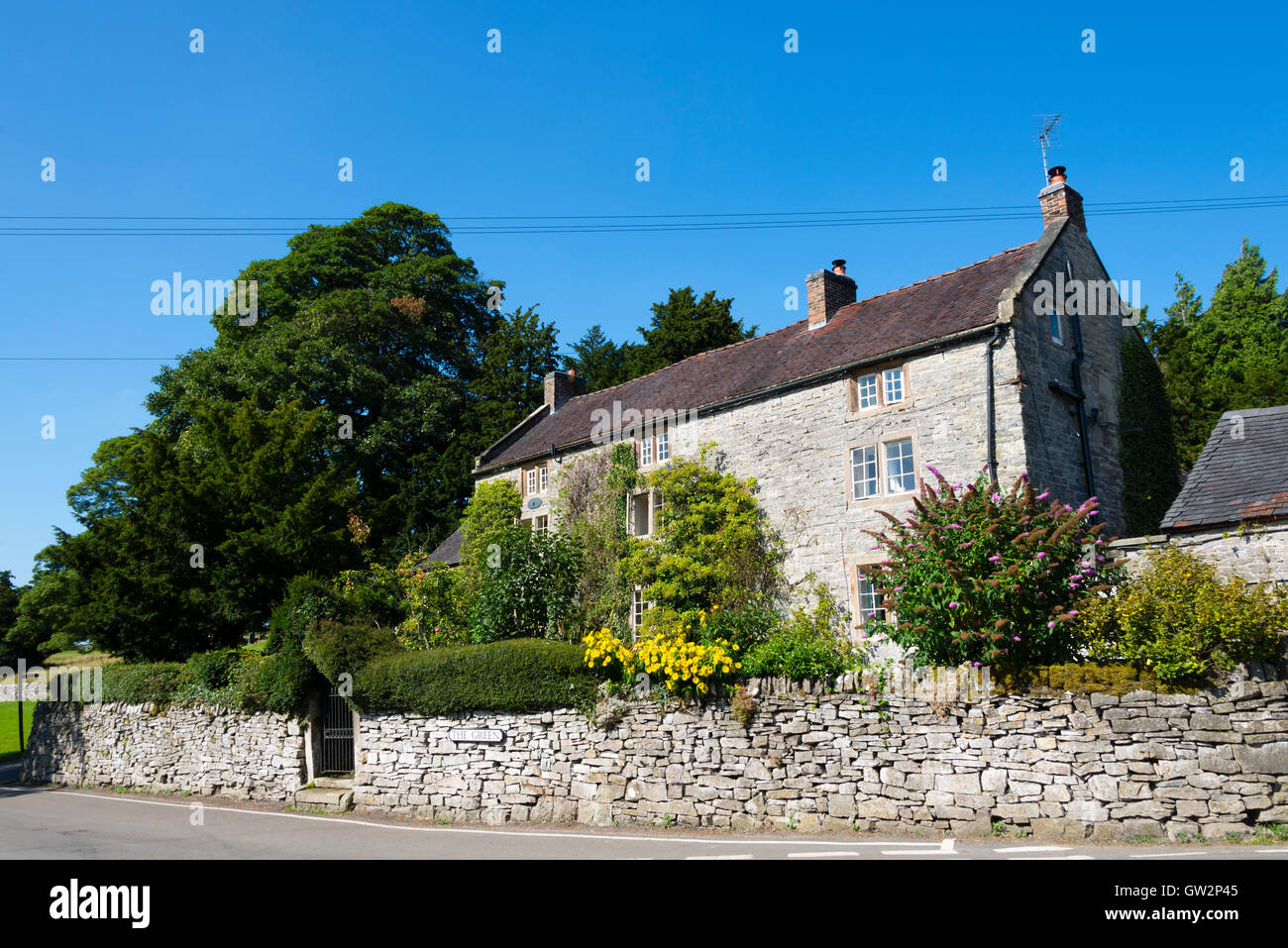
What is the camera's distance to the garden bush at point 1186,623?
33.6 ft

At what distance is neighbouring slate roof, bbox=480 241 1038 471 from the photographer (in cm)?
1961

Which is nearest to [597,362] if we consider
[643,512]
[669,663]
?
[643,512]

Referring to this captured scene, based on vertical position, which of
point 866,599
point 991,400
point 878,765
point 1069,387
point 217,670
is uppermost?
point 1069,387

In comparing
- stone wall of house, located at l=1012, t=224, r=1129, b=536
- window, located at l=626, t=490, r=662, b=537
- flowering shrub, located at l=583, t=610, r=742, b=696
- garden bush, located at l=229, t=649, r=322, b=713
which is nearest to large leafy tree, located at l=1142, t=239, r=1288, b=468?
stone wall of house, located at l=1012, t=224, r=1129, b=536

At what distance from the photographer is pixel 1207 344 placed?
37.4m

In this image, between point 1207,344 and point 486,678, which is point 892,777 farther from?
point 1207,344

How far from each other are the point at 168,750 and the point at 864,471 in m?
19.5

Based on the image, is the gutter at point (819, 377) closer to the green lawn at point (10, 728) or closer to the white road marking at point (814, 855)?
the white road marking at point (814, 855)

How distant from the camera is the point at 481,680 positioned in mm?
15922

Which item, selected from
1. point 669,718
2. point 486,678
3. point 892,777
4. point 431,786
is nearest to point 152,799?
point 431,786

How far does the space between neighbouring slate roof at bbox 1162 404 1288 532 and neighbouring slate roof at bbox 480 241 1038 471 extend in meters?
4.89

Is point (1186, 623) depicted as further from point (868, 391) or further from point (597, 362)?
point (597, 362)

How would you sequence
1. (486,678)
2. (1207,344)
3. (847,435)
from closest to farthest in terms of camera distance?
(486,678)
(847,435)
(1207,344)
